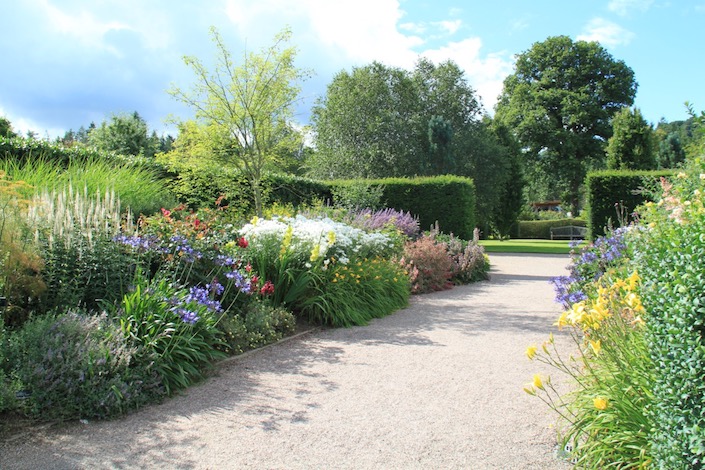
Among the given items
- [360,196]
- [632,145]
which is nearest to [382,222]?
[360,196]

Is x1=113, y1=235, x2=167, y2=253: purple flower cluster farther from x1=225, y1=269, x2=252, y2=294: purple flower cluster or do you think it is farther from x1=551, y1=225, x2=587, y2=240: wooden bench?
x1=551, y1=225, x2=587, y2=240: wooden bench

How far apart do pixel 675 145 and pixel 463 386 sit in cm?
4279

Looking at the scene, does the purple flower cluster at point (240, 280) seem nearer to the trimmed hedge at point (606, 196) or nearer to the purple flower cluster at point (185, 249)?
the purple flower cluster at point (185, 249)

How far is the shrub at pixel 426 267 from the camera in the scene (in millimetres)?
8914

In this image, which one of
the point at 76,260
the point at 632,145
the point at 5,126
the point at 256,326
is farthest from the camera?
the point at 632,145

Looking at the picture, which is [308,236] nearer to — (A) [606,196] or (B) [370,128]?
(A) [606,196]

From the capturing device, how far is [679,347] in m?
1.89

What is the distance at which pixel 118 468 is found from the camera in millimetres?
2609

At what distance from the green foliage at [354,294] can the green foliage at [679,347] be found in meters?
4.14

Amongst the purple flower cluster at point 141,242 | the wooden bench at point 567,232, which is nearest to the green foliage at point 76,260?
the purple flower cluster at point 141,242

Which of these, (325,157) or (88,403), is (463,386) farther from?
(325,157)

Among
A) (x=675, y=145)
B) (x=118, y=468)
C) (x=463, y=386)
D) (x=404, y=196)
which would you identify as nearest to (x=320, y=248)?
(x=463, y=386)

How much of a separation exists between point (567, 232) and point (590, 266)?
95.9ft

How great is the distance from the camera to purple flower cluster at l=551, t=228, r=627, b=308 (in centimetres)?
539
